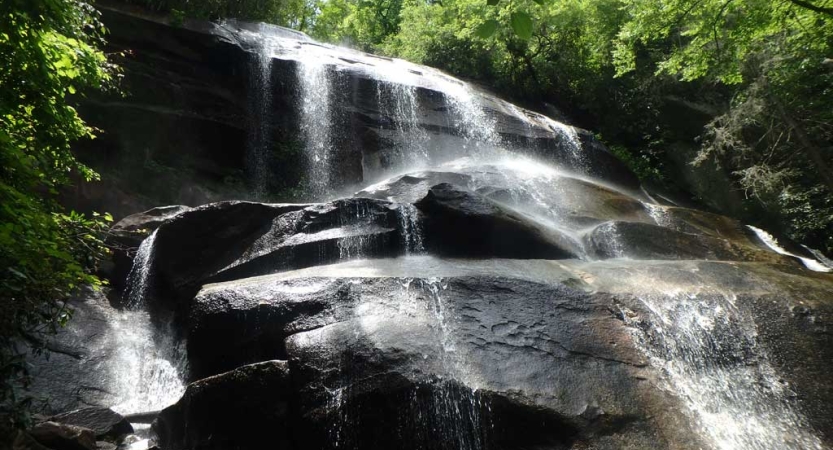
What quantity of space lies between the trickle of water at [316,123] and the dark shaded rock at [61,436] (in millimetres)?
9217

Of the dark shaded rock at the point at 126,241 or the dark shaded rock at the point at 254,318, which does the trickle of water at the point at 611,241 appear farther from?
the dark shaded rock at the point at 126,241

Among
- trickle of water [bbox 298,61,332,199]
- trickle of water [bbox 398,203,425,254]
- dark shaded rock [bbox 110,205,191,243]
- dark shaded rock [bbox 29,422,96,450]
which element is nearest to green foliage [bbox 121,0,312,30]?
trickle of water [bbox 298,61,332,199]

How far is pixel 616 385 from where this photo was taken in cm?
533

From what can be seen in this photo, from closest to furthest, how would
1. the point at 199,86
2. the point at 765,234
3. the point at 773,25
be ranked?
the point at 773,25 < the point at 765,234 < the point at 199,86

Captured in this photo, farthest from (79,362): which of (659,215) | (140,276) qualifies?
(659,215)

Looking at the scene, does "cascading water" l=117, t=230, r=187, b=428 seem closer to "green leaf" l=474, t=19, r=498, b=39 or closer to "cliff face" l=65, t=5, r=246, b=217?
"cliff face" l=65, t=5, r=246, b=217

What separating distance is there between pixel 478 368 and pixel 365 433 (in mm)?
1333

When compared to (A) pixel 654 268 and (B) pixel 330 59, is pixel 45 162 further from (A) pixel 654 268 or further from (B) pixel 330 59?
(B) pixel 330 59

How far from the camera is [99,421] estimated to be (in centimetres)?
653

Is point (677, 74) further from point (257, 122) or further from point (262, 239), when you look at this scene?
point (262, 239)

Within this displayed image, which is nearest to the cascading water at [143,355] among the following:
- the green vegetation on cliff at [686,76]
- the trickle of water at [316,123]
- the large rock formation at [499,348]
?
the large rock formation at [499,348]

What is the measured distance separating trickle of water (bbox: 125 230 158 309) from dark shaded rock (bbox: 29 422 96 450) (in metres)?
4.08

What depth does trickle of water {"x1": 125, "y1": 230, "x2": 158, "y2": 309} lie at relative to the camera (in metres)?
9.34

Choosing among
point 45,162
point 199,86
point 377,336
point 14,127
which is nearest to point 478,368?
point 377,336
